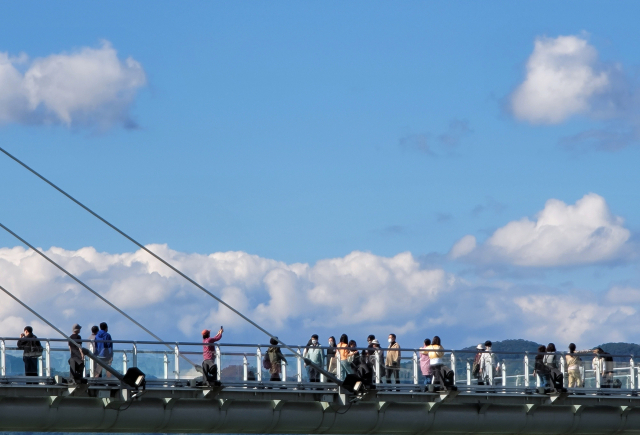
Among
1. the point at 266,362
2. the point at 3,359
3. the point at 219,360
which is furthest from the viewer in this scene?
the point at 266,362

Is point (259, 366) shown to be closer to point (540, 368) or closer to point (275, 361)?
point (275, 361)

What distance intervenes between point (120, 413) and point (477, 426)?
12995 millimetres

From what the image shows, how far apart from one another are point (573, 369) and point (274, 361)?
11.9 meters

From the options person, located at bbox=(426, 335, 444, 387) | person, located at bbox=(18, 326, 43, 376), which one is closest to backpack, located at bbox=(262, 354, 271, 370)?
person, located at bbox=(426, 335, 444, 387)

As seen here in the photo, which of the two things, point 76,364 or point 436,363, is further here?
point 436,363

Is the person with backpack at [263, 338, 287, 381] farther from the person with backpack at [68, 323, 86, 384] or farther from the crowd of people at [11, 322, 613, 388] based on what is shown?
the person with backpack at [68, 323, 86, 384]

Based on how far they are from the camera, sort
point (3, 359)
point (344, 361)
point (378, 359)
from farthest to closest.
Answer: point (378, 359)
point (344, 361)
point (3, 359)

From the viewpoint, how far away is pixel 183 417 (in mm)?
35906

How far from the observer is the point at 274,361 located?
3728 cm

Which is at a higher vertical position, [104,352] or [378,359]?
[104,352]

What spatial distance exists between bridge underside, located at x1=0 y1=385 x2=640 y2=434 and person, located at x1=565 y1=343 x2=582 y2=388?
0.64 meters

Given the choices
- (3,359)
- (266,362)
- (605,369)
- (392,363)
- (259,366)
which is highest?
(3,359)

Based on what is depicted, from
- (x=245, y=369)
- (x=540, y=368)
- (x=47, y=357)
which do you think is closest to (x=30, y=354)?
(x=47, y=357)

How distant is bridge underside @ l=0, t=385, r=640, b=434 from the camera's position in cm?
3391
